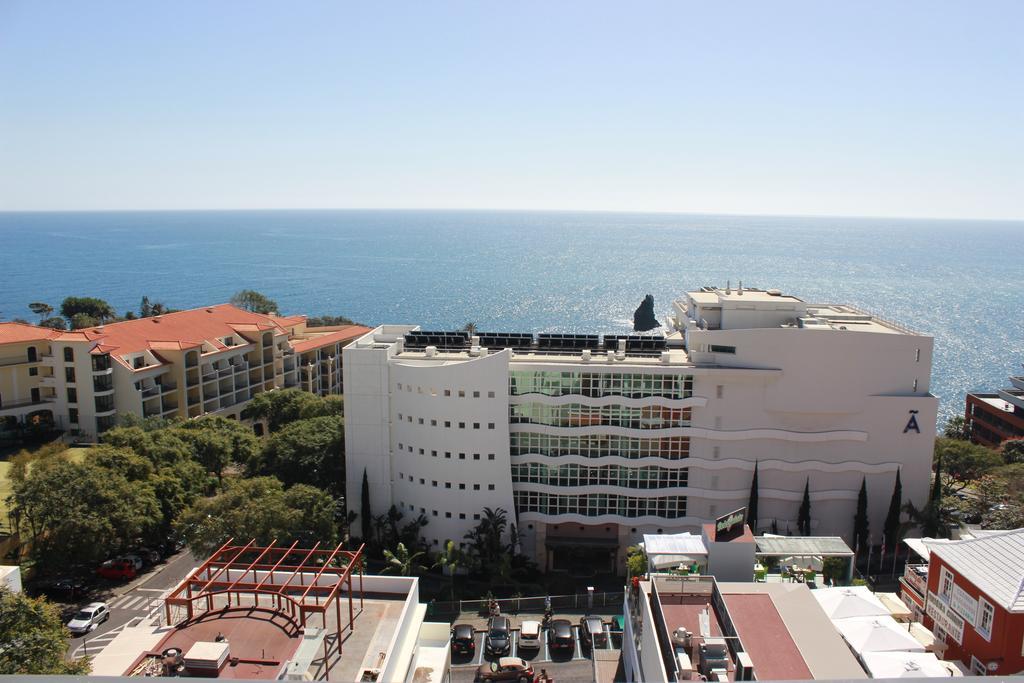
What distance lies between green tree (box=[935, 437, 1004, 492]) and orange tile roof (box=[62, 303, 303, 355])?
2153 inches

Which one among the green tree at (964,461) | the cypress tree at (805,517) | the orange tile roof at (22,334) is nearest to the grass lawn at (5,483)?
the orange tile roof at (22,334)

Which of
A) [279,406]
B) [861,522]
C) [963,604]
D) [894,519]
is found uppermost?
[963,604]

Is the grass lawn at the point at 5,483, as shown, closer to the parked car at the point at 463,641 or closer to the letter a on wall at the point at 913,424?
the parked car at the point at 463,641

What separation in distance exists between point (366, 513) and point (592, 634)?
15692mm

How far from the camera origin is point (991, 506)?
4184 cm

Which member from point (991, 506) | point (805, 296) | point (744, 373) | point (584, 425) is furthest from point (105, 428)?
point (805, 296)

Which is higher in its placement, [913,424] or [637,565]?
[913,424]

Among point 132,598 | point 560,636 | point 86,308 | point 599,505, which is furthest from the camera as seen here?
point 86,308

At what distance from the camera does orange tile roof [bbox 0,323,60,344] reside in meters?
55.6

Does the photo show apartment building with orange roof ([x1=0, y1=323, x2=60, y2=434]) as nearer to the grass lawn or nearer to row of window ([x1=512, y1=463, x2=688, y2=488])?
the grass lawn

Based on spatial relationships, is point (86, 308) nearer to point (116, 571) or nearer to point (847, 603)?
point (116, 571)

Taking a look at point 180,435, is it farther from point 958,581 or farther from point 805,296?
point 805,296

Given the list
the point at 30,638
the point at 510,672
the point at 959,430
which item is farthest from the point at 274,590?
the point at 959,430

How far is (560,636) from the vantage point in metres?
33.0
